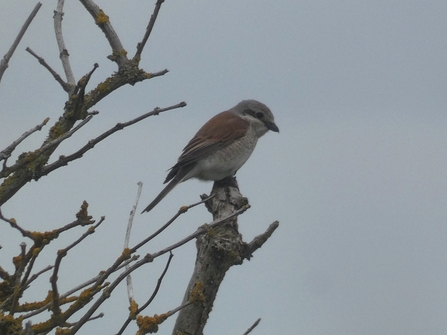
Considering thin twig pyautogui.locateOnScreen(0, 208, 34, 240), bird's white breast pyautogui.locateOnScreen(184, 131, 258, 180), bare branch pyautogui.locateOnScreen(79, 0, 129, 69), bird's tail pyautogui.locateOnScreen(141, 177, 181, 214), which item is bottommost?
thin twig pyautogui.locateOnScreen(0, 208, 34, 240)

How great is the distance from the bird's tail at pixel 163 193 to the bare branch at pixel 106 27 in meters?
2.26

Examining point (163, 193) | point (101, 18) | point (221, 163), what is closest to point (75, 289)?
point (101, 18)

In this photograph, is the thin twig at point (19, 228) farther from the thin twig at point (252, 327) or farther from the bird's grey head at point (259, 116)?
the bird's grey head at point (259, 116)

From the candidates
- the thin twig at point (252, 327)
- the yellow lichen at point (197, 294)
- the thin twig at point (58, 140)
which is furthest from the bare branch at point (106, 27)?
the thin twig at point (252, 327)

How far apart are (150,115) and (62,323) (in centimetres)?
76

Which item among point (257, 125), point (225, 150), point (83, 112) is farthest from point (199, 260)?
point (257, 125)

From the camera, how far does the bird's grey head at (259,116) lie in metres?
8.00

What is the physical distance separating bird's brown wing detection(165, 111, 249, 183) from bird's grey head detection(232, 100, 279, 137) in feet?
0.45

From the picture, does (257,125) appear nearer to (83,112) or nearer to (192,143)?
(192,143)

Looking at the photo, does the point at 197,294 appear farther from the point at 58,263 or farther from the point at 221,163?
the point at 221,163

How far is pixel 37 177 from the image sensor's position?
3074 mm

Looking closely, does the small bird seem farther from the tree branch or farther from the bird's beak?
the tree branch

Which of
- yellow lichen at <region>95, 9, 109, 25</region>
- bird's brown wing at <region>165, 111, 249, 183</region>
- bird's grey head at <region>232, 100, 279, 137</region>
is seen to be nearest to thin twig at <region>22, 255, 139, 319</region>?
yellow lichen at <region>95, 9, 109, 25</region>

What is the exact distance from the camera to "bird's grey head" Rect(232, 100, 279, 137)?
800 cm
